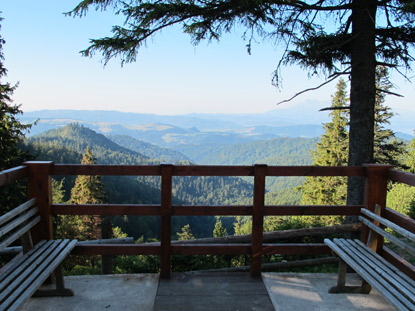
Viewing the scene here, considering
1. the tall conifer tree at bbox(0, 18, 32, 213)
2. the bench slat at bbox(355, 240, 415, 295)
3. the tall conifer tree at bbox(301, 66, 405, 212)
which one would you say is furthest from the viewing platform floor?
the tall conifer tree at bbox(301, 66, 405, 212)

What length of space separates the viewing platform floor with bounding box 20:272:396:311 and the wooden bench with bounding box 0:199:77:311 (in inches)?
10.6

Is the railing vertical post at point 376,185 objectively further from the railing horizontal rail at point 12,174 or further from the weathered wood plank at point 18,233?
the railing horizontal rail at point 12,174

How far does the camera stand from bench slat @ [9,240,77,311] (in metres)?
2.32

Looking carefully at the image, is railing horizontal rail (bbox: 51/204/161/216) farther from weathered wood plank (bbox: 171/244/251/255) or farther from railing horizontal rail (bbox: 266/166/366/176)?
railing horizontal rail (bbox: 266/166/366/176)

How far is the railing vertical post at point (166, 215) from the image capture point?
355 centimetres

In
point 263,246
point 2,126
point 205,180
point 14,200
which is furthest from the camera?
point 205,180

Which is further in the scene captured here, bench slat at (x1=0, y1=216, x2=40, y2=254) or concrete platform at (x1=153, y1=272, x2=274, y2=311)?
concrete platform at (x1=153, y1=272, x2=274, y2=311)

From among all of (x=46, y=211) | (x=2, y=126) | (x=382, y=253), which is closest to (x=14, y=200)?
(x=2, y=126)

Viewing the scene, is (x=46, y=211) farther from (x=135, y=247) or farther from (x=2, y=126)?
(x=2, y=126)

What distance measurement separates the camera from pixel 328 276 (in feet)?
12.7

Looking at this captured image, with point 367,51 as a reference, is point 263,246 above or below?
below

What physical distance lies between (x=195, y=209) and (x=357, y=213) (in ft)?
6.03

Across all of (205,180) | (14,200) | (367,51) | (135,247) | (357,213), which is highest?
(367,51)

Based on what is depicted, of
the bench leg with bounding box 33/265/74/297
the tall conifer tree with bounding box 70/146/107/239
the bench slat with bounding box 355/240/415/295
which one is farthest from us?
the tall conifer tree with bounding box 70/146/107/239
